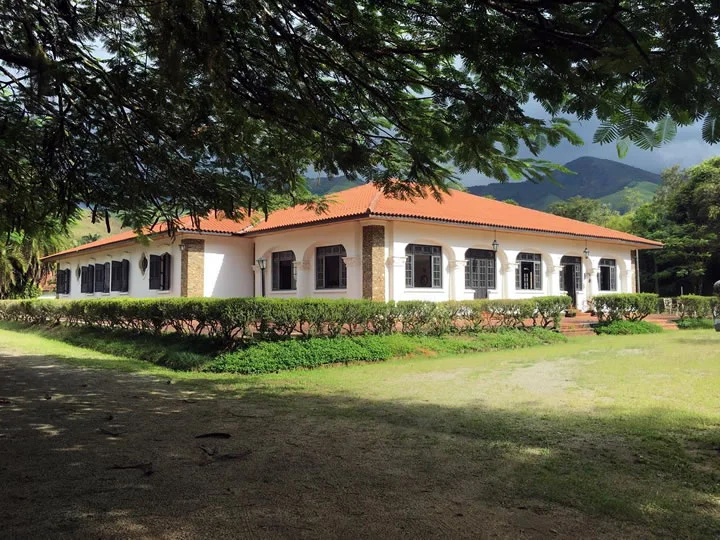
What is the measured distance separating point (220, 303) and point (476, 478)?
810 centimetres

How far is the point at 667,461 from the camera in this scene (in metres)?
4.41

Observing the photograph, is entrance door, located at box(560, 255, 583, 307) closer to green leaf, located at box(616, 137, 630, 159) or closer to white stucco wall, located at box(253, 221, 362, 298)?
white stucco wall, located at box(253, 221, 362, 298)

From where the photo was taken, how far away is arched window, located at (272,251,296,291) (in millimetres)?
20062

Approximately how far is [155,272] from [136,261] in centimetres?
217

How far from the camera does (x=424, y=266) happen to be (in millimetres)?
19375

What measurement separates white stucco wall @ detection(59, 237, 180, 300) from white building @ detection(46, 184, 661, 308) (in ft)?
0.28

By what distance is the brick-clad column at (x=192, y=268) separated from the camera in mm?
19656

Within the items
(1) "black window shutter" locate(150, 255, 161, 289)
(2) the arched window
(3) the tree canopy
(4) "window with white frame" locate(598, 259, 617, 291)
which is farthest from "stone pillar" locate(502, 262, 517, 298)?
(3) the tree canopy

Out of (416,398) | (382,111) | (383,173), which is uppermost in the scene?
(382,111)

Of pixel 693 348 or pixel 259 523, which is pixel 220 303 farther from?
pixel 693 348

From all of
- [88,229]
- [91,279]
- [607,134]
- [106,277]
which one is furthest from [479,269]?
[88,229]

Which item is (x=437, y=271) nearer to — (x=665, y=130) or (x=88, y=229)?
(x=665, y=130)

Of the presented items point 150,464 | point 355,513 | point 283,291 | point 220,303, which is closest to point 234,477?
point 150,464

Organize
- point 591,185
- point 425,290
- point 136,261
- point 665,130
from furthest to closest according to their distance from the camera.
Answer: point 591,185 → point 136,261 → point 425,290 → point 665,130
